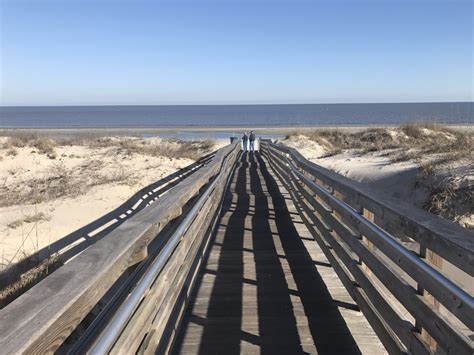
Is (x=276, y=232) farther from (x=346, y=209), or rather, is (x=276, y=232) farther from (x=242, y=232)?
(x=346, y=209)

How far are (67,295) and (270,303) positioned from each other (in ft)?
9.72

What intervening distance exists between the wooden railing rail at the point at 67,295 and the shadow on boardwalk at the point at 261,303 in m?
1.28

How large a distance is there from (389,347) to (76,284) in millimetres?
2190

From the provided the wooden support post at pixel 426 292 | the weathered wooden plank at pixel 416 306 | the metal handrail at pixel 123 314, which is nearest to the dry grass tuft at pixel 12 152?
the weathered wooden plank at pixel 416 306

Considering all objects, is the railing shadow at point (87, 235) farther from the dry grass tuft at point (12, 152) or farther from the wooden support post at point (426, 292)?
the dry grass tuft at point (12, 152)

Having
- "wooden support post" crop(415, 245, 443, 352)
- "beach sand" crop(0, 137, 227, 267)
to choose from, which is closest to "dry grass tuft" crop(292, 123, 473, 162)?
"beach sand" crop(0, 137, 227, 267)

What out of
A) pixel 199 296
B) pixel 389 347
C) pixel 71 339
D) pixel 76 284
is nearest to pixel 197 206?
pixel 199 296

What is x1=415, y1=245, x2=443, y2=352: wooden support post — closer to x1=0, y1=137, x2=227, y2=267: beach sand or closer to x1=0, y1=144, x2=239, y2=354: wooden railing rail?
x1=0, y1=144, x2=239, y2=354: wooden railing rail

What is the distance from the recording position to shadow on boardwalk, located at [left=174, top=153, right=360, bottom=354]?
12.3 feet

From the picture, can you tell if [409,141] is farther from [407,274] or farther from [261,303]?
[407,274]

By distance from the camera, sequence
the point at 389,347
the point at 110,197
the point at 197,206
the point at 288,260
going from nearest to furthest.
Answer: the point at 389,347 → the point at 197,206 → the point at 288,260 → the point at 110,197

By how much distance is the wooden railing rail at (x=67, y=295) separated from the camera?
158cm

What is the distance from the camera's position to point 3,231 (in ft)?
34.0

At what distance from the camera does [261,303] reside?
4.58 meters
